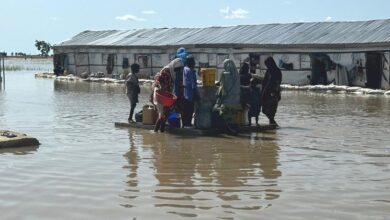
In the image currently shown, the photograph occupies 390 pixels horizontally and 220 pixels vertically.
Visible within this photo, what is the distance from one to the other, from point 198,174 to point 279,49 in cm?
2013

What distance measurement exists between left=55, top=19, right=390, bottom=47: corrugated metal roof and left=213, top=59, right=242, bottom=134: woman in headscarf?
13749mm

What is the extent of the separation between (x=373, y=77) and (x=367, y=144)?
15660mm

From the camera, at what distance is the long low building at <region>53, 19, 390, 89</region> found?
78.6ft

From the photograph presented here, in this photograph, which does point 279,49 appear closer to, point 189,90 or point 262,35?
point 262,35

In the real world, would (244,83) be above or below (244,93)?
above

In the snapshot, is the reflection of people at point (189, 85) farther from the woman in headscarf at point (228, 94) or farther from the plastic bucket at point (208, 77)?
the woman in headscarf at point (228, 94)

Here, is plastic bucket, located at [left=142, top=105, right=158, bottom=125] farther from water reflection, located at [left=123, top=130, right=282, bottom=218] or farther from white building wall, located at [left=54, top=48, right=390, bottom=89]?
white building wall, located at [left=54, top=48, right=390, bottom=89]

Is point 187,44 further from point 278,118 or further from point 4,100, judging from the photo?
point 278,118

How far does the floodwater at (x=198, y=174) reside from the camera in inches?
207

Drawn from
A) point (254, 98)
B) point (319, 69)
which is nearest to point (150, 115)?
point (254, 98)

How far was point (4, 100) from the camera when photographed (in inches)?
760

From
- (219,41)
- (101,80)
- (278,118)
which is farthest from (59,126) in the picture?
(101,80)

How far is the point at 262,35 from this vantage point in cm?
2823

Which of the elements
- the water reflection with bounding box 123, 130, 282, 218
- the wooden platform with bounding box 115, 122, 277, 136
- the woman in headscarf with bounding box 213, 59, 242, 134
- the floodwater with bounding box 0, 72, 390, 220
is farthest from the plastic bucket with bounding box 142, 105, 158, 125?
the woman in headscarf with bounding box 213, 59, 242, 134
